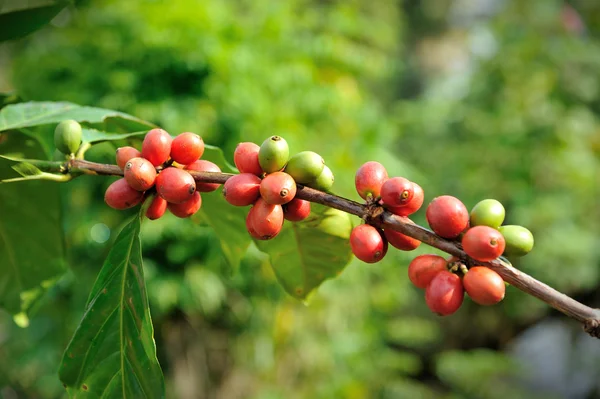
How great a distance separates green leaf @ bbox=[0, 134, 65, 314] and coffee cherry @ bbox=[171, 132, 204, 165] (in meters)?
0.39

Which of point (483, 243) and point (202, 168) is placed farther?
point (202, 168)

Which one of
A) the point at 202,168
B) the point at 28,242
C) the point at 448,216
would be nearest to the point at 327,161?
the point at 28,242

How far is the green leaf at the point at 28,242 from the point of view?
90 centimetres

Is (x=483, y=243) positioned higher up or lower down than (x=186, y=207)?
higher up

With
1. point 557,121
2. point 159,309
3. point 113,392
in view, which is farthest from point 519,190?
point 113,392

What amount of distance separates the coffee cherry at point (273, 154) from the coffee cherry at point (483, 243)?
22 cm

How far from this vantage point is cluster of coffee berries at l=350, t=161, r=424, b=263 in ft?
1.76

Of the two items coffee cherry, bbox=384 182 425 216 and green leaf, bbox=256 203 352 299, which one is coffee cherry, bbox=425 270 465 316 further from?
green leaf, bbox=256 203 352 299

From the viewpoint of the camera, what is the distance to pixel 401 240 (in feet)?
1.84

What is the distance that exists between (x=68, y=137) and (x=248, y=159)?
26 centimetres

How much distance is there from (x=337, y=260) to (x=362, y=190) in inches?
9.1

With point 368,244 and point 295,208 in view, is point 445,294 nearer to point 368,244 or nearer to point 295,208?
point 368,244

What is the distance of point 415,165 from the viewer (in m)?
6.68

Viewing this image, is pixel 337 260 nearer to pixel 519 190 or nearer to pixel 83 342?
pixel 83 342
